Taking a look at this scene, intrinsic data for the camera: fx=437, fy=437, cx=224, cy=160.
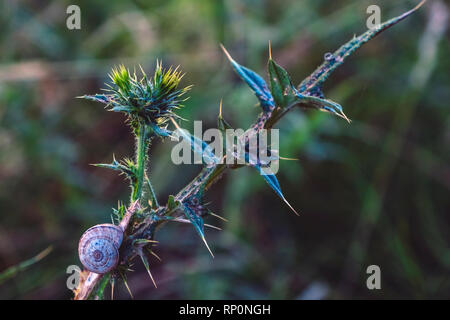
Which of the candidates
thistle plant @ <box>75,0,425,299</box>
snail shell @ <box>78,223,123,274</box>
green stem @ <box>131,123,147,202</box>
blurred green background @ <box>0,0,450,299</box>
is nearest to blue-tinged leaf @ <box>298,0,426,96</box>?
thistle plant @ <box>75,0,425,299</box>

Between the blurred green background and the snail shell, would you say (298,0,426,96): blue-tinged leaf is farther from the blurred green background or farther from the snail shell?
the blurred green background

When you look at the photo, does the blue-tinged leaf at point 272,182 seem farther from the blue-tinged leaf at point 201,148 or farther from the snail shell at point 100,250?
the snail shell at point 100,250

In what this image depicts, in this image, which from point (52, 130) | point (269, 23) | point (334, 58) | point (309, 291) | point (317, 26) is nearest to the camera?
point (334, 58)

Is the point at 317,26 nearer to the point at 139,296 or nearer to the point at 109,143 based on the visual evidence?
the point at 109,143

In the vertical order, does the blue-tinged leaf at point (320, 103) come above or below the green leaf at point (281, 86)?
below

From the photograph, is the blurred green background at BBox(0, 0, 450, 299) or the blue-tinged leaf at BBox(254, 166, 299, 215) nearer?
the blue-tinged leaf at BBox(254, 166, 299, 215)

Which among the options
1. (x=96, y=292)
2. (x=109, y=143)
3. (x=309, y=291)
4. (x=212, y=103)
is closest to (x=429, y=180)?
(x=309, y=291)

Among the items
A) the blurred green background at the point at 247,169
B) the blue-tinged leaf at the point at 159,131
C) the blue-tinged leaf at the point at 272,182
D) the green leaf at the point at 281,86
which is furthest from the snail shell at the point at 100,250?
the blurred green background at the point at 247,169
